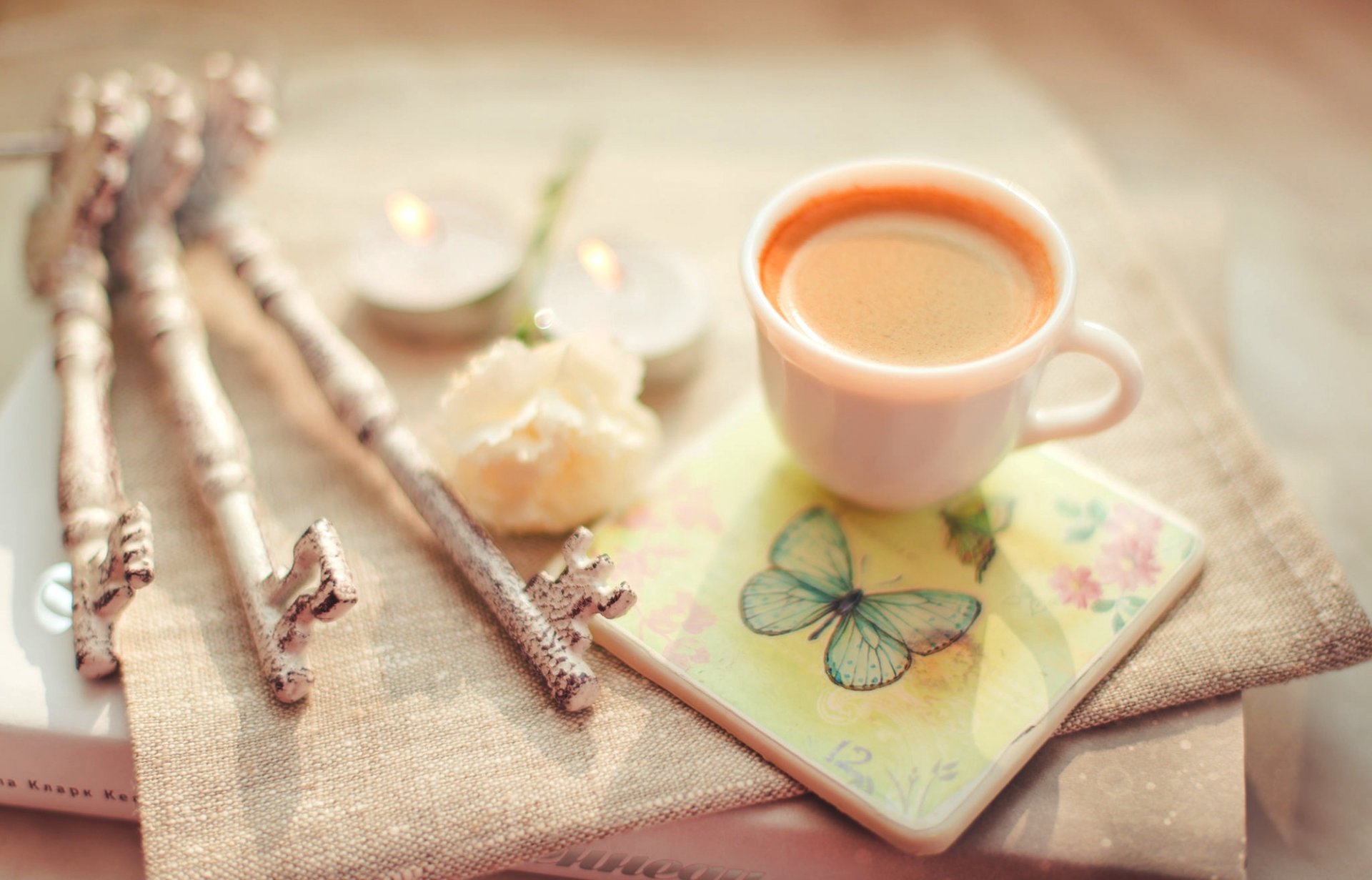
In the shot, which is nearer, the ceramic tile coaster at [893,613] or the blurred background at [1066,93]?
the ceramic tile coaster at [893,613]

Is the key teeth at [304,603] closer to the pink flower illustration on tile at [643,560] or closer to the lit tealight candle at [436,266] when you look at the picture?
the pink flower illustration on tile at [643,560]

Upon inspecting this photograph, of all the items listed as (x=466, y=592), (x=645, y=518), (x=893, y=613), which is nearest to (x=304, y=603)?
(x=466, y=592)

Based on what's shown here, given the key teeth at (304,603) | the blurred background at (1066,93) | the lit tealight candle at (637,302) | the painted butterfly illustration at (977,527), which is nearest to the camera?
the key teeth at (304,603)

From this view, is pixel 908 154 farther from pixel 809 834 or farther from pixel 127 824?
pixel 127 824

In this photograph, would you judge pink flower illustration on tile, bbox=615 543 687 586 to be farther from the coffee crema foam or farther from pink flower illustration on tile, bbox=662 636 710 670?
the coffee crema foam

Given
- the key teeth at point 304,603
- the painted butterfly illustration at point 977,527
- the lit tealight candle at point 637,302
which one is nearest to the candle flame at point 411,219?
the lit tealight candle at point 637,302

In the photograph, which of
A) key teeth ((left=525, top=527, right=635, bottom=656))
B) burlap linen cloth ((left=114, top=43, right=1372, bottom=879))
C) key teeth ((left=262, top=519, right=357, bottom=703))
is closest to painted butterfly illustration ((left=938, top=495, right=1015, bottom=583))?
burlap linen cloth ((left=114, top=43, right=1372, bottom=879))

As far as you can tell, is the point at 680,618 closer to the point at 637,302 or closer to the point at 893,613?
the point at 893,613
